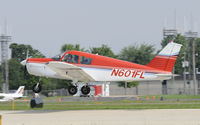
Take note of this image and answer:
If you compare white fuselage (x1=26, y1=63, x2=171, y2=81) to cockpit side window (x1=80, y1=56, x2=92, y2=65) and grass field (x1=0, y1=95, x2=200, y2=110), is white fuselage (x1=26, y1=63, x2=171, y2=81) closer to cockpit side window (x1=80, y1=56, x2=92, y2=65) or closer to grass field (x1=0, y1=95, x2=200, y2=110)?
cockpit side window (x1=80, y1=56, x2=92, y2=65)

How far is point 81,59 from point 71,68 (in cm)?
89

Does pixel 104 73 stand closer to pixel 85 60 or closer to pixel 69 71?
pixel 85 60

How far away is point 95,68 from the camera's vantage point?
2480 cm

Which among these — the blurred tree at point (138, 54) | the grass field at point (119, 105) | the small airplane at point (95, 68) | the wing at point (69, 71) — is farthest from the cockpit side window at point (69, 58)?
the blurred tree at point (138, 54)

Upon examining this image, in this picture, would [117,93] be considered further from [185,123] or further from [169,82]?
[185,123]

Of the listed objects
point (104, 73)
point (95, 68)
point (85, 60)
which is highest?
point (85, 60)

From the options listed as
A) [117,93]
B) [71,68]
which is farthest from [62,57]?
[117,93]

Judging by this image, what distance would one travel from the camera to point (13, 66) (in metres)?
75.2

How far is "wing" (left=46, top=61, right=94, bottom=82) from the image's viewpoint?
23656 mm

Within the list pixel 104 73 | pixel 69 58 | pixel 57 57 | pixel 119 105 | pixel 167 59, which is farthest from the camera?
pixel 119 105

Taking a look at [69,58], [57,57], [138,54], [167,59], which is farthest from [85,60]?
[138,54]

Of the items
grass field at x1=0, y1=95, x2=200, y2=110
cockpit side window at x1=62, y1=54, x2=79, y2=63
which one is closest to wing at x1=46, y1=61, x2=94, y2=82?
cockpit side window at x1=62, y1=54, x2=79, y2=63

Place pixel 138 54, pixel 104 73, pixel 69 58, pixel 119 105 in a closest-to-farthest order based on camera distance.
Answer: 1. pixel 69 58
2. pixel 104 73
3. pixel 119 105
4. pixel 138 54

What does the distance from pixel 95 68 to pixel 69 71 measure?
1.66 meters
